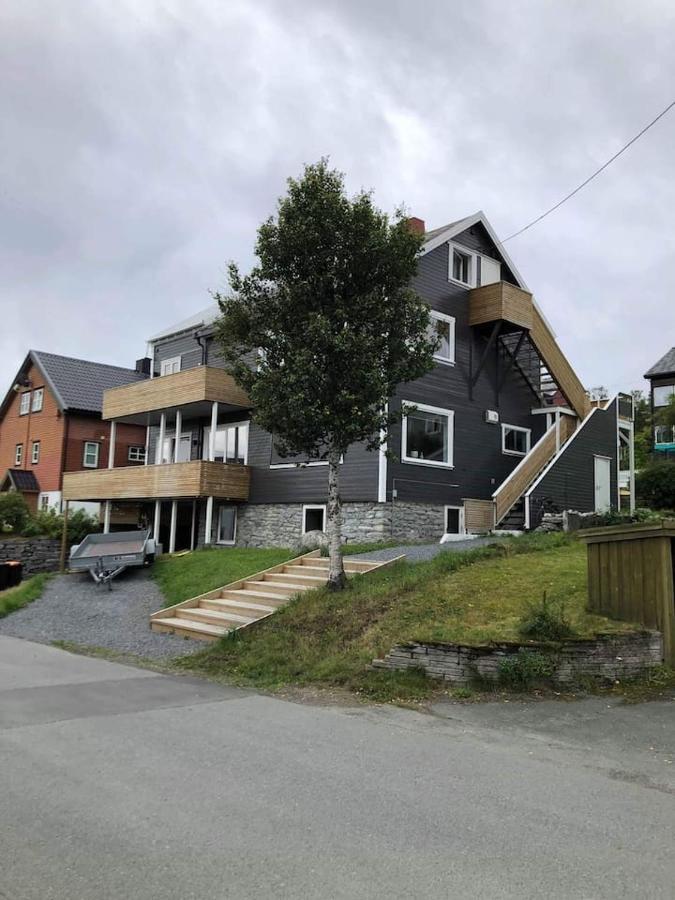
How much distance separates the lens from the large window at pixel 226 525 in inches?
993

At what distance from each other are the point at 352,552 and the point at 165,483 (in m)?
8.39

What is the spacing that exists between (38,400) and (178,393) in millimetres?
16792

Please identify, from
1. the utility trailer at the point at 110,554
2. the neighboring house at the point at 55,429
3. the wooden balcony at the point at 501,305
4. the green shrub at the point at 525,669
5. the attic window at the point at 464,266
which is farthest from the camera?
the neighboring house at the point at 55,429

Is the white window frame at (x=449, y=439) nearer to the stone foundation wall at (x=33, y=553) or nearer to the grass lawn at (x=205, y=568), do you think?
the grass lawn at (x=205, y=568)

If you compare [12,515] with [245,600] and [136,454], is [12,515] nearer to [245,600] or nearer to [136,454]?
[136,454]

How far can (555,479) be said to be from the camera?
928 inches

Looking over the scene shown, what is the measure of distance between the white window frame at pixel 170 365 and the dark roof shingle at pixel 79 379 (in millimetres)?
7777

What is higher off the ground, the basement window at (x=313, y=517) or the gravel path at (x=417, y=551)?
the basement window at (x=313, y=517)

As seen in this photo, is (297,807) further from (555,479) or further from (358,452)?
(555,479)

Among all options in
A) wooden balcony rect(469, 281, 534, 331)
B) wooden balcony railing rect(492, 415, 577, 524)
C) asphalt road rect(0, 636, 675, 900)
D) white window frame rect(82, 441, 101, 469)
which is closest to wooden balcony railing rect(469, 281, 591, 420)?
wooden balcony rect(469, 281, 534, 331)

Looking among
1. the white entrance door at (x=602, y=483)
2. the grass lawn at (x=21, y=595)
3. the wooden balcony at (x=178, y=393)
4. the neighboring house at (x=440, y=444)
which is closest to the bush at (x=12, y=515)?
the neighboring house at (x=440, y=444)

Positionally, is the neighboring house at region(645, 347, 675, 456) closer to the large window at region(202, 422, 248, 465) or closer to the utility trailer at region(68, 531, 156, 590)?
the large window at region(202, 422, 248, 465)

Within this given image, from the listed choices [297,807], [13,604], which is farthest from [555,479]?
[297,807]

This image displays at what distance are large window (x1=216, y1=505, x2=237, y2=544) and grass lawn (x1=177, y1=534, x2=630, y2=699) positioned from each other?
38.2 ft
